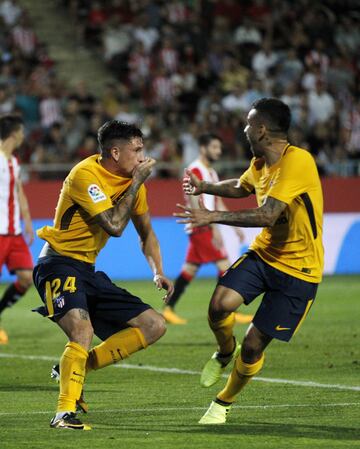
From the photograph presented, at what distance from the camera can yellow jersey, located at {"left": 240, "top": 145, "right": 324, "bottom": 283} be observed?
321 inches

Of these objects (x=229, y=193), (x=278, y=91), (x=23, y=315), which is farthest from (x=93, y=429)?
(x=278, y=91)

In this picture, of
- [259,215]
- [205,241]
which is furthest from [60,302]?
[205,241]

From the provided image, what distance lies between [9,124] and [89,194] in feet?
17.6

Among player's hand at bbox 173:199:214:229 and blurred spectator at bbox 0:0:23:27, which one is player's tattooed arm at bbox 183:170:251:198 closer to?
player's hand at bbox 173:199:214:229

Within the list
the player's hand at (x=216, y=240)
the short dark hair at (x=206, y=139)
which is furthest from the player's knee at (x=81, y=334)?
the short dark hair at (x=206, y=139)

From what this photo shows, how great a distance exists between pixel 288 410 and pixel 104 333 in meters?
1.43

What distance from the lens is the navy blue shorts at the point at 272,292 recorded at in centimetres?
814

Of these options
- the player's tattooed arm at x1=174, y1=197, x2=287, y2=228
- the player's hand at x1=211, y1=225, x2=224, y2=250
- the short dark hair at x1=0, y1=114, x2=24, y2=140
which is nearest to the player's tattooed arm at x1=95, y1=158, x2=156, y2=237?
the player's tattooed arm at x1=174, y1=197, x2=287, y2=228

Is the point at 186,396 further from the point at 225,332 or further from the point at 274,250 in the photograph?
the point at 274,250

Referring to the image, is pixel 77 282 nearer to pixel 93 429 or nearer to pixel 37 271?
pixel 37 271

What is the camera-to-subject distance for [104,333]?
27.6ft

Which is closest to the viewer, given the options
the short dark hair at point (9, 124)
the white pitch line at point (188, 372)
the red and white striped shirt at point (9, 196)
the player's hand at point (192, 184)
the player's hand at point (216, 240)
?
the player's hand at point (192, 184)

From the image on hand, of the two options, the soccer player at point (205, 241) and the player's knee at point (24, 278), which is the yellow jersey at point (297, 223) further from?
the soccer player at point (205, 241)

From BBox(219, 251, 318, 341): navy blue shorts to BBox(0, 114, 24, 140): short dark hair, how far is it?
5.25 meters
